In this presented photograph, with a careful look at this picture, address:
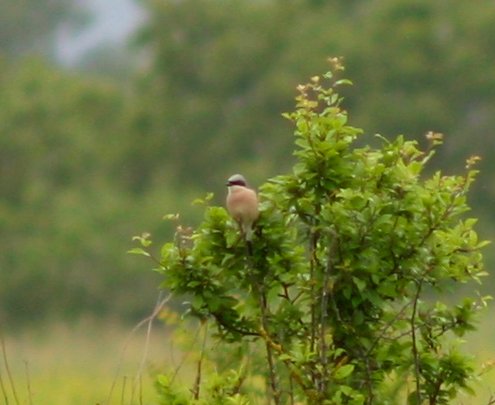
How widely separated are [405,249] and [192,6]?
2679 cm

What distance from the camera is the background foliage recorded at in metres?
27.4

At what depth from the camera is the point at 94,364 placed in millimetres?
→ 13367

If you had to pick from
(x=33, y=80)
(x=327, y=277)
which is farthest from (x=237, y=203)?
(x=33, y=80)

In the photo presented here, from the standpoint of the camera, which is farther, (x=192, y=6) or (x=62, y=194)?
(x=192, y=6)

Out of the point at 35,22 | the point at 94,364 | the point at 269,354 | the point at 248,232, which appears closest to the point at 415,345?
the point at 269,354

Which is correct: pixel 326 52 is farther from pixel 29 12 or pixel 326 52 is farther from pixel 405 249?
pixel 29 12

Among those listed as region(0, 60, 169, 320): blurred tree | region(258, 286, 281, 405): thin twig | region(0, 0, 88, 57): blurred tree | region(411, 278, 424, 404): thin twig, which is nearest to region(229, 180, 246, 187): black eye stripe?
region(258, 286, 281, 405): thin twig

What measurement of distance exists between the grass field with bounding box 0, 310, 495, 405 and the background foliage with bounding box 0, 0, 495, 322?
4.56 meters

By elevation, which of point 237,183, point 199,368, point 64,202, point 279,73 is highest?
point 279,73

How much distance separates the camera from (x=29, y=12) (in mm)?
62875

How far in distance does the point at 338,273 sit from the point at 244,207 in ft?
1.37

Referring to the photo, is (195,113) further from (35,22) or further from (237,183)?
(35,22)

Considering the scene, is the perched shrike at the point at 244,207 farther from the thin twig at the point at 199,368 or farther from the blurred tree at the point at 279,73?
the blurred tree at the point at 279,73

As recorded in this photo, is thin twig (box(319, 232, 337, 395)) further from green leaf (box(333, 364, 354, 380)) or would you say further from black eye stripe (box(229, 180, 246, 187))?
black eye stripe (box(229, 180, 246, 187))
